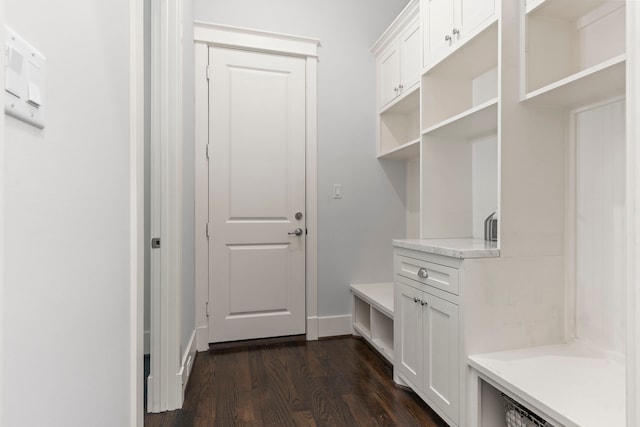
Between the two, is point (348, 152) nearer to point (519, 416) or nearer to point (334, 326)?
point (334, 326)

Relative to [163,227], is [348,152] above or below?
above

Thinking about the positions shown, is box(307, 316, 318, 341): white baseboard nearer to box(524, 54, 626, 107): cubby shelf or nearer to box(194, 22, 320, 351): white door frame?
box(194, 22, 320, 351): white door frame

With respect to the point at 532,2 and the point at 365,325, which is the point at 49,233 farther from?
the point at 365,325

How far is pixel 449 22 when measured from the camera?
1868 millimetres

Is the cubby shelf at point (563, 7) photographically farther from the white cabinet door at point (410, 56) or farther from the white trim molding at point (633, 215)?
the white trim molding at point (633, 215)

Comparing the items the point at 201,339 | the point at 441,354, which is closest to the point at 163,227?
the point at 201,339

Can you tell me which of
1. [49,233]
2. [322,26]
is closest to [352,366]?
[49,233]

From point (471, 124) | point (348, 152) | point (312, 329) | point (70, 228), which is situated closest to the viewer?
point (70, 228)

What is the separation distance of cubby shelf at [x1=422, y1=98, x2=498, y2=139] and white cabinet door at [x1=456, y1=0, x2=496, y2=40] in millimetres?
374

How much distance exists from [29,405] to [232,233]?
211 cm

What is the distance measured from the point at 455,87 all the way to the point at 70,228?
2.13m

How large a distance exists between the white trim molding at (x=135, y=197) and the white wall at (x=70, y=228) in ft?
0.09

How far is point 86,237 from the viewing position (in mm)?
721

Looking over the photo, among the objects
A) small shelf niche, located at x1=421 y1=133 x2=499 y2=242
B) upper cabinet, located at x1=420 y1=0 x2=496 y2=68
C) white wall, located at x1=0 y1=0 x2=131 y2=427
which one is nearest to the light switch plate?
white wall, located at x1=0 y1=0 x2=131 y2=427
